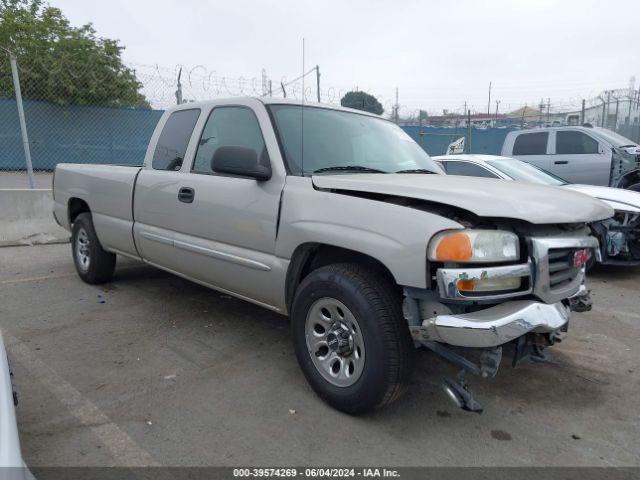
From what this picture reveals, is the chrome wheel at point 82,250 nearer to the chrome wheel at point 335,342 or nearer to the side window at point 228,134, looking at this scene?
the side window at point 228,134

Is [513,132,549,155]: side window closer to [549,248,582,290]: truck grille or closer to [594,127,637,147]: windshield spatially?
[594,127,637,147]: windshield

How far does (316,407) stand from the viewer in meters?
2.99

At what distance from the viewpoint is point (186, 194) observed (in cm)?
392

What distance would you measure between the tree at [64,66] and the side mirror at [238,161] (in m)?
8.25

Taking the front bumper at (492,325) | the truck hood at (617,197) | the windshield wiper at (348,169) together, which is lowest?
the front bumper at (492,325)

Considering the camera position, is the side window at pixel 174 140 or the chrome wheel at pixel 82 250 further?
the chrome wheel at pixel 82 250

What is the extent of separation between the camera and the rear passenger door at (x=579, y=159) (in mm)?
9359

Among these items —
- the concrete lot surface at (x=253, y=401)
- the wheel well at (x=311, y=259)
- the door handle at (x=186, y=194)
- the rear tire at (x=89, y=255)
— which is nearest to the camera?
the concrete lot surface at (x=253, y=401)

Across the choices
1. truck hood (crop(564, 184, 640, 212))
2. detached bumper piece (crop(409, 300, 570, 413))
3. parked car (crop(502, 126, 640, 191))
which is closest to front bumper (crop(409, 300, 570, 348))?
detached bumper piece (crop(409, 300, 570, 413))

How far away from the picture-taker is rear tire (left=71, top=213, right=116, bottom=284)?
5270 millimetres

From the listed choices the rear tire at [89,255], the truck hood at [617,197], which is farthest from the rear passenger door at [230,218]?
the truck hood at [617,197]

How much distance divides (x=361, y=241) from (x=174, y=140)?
7.98ft

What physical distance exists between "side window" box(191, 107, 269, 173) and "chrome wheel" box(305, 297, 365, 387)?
1156mm

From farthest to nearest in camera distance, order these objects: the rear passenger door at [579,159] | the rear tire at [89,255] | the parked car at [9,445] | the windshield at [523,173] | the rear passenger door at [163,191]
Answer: the rear passenger door at [579,159], the windshield at [523,173], the rear tire at [89,255], the rear passenger door at [163,191], the parked car at [9,445]
